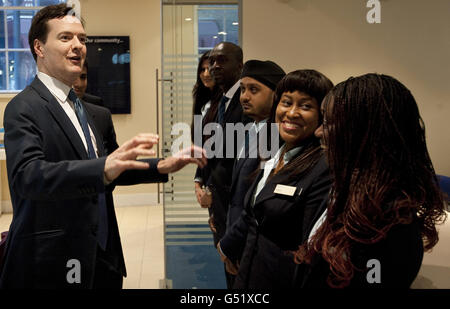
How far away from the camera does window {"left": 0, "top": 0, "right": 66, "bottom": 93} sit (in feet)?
20.4

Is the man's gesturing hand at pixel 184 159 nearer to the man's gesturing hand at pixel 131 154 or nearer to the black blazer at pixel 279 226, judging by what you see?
the man's gesturing hand at pixel 131 154

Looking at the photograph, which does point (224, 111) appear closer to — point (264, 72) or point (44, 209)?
point (264, 72)

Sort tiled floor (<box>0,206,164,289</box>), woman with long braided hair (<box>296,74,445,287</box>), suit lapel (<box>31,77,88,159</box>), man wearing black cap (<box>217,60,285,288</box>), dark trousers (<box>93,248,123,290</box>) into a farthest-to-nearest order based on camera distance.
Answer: tiled floor (<box>0,206,164,289</box>)
man wearing black cap (<box>217,60,285,288</box>)
dark trousers (<box>93,248,123,290</box>)
suit lapel (<box>31,77,88,159</box>)
woman with long braided hair (<box>296,74,445,287</box>)

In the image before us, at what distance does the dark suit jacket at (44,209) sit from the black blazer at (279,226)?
1.24 ft

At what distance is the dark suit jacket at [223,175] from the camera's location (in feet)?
8.11

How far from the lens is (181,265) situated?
3.23 meters

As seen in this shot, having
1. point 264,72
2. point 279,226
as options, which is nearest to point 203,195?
point 264,72

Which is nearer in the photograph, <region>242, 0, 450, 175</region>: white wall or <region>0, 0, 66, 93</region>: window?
<region>242, 0, 450, 175</region>: white wall

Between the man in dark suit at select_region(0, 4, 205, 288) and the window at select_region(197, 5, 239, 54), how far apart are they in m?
1.20

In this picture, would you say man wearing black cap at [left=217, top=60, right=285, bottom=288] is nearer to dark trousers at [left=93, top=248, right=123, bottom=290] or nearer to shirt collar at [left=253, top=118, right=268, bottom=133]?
shirt collar at [left=253, top=118, right=268, bottom=133]

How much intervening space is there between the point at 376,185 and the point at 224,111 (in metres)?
1.47

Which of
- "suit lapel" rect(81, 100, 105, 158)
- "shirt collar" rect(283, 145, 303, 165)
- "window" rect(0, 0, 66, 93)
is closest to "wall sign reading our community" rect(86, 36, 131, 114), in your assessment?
"window" rect(0, 0, 66, 93)

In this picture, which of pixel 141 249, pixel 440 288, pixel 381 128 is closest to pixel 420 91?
pixel 440 288
